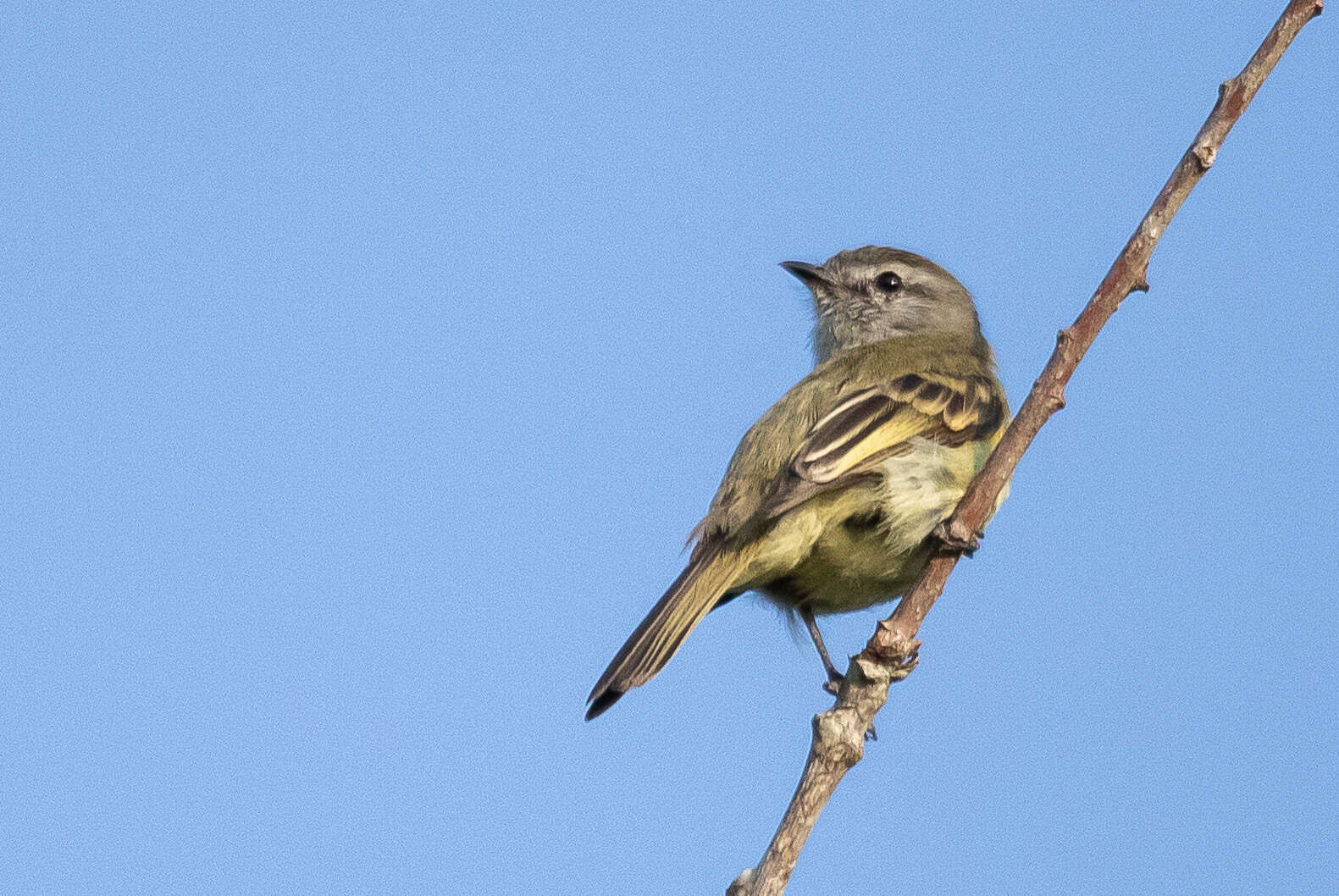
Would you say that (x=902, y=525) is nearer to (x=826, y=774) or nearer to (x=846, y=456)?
(x=846, y=456)

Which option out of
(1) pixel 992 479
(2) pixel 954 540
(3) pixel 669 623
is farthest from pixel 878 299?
(1) pixel 992 479

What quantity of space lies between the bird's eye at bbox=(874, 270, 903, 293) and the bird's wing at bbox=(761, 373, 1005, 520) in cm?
144

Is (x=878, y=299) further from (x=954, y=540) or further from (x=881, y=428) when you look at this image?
(x=954, y=540)

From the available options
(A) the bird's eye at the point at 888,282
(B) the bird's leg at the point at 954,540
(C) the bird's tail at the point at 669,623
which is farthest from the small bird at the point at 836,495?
(A) the bird's eye at the point at 888,282

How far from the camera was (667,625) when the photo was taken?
5508 millimetres

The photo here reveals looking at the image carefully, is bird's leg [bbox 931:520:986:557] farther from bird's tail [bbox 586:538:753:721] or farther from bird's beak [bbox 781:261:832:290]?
bird's beak [bbox 781:261:832:290]

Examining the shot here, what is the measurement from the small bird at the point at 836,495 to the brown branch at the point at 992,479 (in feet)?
3.08

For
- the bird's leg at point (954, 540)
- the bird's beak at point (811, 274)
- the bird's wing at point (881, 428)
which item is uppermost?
the bird's beak at point (811, 274)

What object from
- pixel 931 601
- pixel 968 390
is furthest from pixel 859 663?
pixel 968 390

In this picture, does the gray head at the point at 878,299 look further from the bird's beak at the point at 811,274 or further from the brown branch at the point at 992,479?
the brown branch at the point at 992,479

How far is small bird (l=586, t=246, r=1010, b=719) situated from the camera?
576cm

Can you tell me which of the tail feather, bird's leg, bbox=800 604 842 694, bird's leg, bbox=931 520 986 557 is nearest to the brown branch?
bird's leg, bbox=931 520 986 557

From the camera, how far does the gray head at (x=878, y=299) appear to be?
8398 mm

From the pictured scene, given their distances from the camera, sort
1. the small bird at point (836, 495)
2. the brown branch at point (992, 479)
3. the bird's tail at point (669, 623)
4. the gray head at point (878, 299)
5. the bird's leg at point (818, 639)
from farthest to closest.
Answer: the gray head at point (878, 299)
the bird's leg at point (818, 639)
the small bird at point (836, 495)
the bird's tail at point (669, 623)
the brown branch at point (992, 479)
